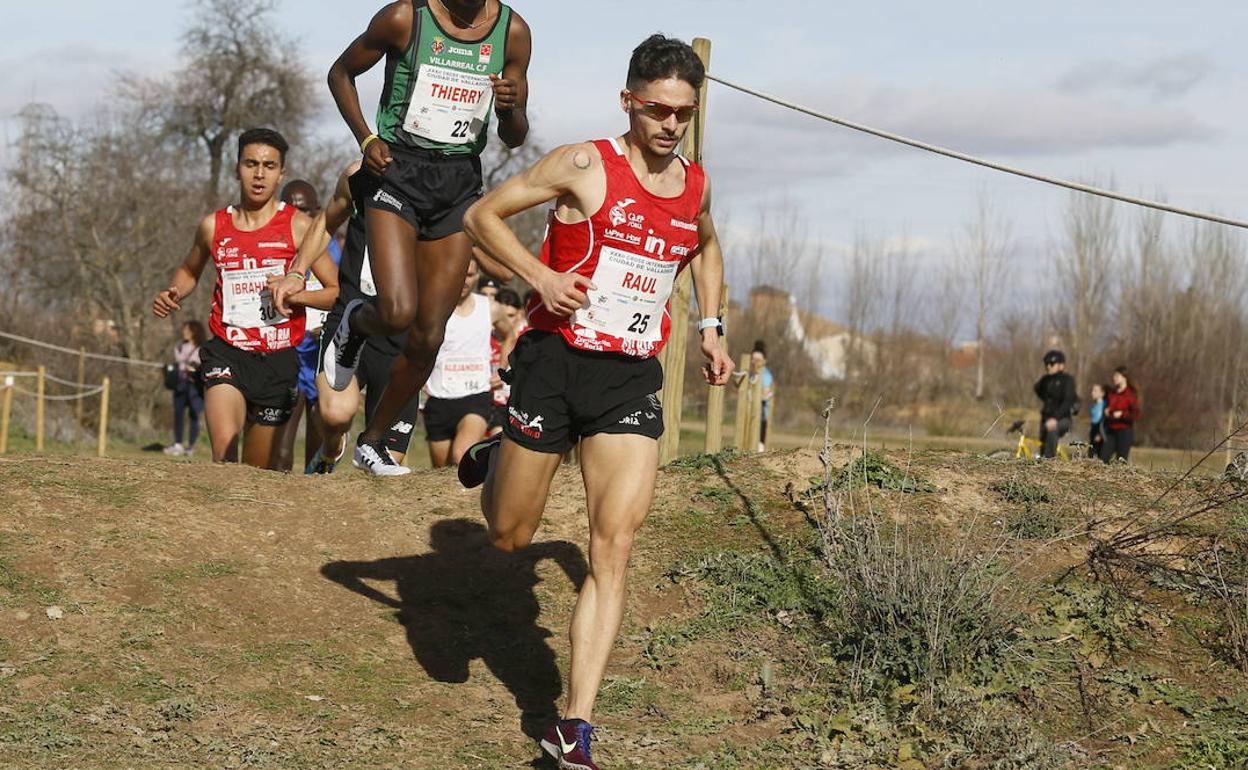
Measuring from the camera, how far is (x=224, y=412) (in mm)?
8977

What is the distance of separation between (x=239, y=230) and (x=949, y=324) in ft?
151

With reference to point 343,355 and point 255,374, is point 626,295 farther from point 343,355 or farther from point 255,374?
point 255,374

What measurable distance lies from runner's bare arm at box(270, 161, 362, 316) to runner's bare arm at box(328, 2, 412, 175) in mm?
666

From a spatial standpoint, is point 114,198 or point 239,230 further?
point 114,198

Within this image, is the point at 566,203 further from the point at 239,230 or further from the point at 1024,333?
the point at 1024,333

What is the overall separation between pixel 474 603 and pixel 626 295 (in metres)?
2.54

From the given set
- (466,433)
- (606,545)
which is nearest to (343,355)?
(466,433)

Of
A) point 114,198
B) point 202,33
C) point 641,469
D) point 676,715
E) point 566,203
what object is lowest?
point 676,715

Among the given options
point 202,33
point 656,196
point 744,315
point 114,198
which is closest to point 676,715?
point 656,196

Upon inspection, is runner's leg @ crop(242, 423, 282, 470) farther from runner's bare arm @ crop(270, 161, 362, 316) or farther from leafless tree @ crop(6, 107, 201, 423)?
leafless tree @ crop(6, 107, 201, 423)

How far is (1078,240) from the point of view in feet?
154

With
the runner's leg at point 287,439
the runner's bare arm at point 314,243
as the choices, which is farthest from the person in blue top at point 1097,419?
the runner's bare arm at point 314,243

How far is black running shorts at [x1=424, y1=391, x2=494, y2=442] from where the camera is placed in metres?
10.3

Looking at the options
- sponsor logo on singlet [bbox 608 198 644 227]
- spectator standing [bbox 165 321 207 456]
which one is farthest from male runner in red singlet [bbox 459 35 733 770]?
spectator standing [bbox 165 321 207 456]
